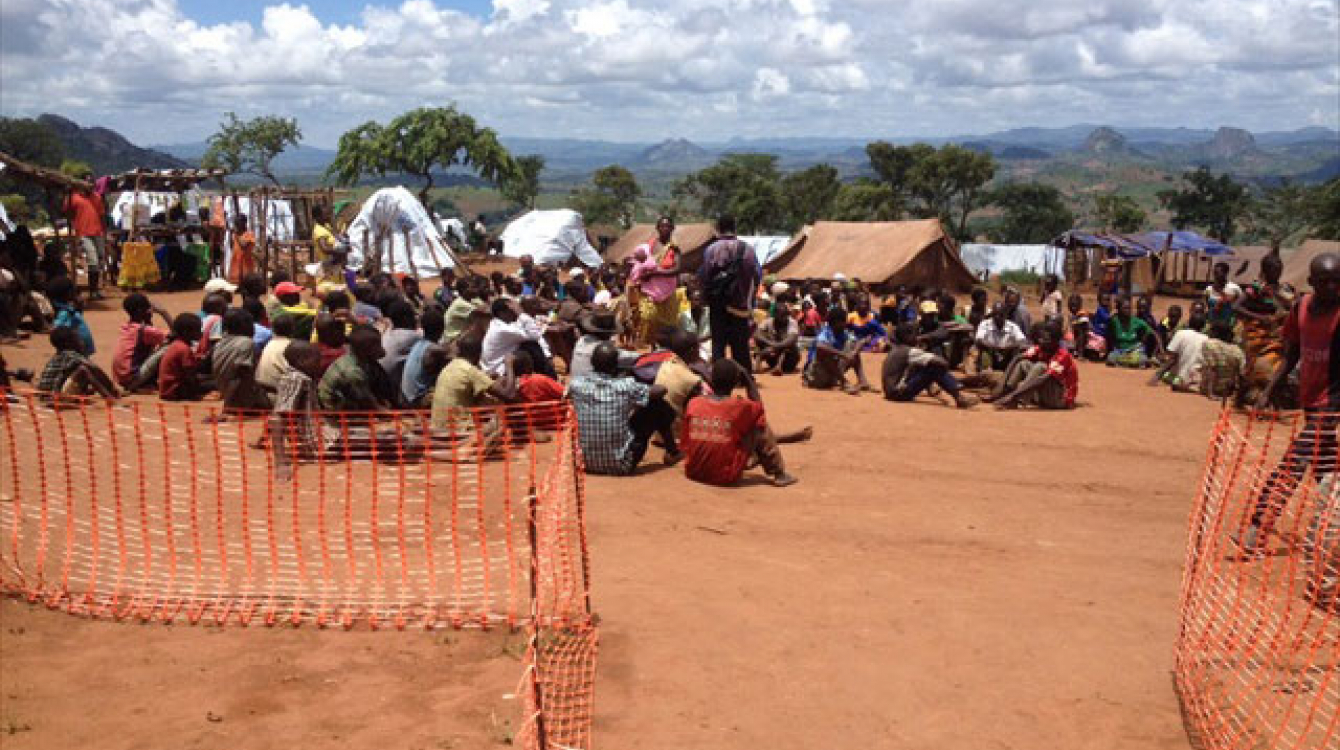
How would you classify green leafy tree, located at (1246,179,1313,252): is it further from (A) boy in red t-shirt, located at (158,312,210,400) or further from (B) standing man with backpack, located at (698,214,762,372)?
(A) boy in red t-shirt, located at (158,312,210,400)

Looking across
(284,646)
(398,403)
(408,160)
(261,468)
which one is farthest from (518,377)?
(408,160)

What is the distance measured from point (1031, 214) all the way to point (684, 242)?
1291 inches

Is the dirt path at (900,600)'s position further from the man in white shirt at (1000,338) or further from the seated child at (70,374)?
the seated child at (70,374)

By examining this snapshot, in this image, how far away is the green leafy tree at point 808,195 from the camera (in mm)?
50156

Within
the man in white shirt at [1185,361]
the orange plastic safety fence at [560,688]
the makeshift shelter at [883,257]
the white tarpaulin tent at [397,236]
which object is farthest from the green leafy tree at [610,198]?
the orange plastic safety fence at [560,688]

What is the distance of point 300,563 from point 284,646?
105 centimetres

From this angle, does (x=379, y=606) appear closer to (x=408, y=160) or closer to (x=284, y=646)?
(x=284, y=646)

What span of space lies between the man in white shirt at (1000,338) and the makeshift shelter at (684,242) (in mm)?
16152

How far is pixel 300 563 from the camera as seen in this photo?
589 cm

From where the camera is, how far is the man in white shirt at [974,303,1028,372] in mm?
11703

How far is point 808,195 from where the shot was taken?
51750 millimetres

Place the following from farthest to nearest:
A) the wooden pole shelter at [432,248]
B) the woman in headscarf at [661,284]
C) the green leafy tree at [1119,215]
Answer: the green leafy tree at [1119,215] < the wooden pole shelter at [432,248] < the woman in headscarf at [661,284]

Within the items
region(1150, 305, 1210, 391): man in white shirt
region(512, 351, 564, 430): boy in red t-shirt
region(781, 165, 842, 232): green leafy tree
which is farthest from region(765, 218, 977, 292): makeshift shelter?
region(781, 165, 842, 232): green leafy tree

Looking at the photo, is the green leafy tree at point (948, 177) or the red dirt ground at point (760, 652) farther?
the green leafy tree at point (948, 177)
